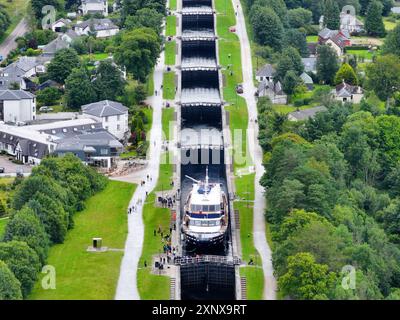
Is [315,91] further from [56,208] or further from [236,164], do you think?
Answer: [56,208]

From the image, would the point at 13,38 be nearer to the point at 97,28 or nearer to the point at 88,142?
the point at 97,28

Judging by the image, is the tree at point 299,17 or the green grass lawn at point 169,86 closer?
the green grass lawn at point 169,86

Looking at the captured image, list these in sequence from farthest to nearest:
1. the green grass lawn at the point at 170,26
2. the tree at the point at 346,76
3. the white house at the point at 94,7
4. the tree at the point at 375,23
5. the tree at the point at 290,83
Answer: the white house at the point at 94,7, the tree at the point at 375,23, the green grass lawn at the point at 170,26, the tree at the point at 346,76, the tree at the point at 290,83

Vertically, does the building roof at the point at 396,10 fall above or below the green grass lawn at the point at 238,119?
below

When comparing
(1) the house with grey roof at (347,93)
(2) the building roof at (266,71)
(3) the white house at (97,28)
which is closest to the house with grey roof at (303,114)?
(1) the house with grey roof at (347,93)

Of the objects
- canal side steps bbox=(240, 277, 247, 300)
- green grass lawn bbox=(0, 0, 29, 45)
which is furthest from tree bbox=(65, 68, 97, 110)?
canal side steps bbox=(240, 277, 247, 300)

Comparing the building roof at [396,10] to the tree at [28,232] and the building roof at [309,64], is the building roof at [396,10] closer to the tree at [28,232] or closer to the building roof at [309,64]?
the building roof at [309,64]

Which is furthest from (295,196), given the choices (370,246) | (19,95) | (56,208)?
(19,95)
